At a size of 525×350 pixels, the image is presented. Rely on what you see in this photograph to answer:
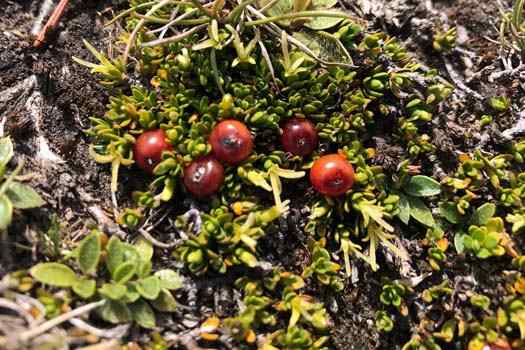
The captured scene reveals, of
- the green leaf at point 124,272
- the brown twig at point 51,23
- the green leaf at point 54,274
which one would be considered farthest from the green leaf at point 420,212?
the brown twig at point 51,23

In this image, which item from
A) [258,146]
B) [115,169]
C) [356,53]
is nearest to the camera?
[115,169]

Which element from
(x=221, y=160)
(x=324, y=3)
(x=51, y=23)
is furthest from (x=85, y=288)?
(x=324, y=3)

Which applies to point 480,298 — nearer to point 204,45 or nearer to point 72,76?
point 204,45

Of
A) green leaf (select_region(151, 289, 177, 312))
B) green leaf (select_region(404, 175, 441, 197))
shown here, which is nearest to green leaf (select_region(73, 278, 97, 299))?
green leaf (select_region(151, 289, 177, 312))

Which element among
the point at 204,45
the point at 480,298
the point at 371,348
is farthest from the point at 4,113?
the point at 480,298

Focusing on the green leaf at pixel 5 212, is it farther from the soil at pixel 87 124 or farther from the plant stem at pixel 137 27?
the plant stem at pixel 137 27

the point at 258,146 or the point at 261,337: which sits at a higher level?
the point at 258,146
